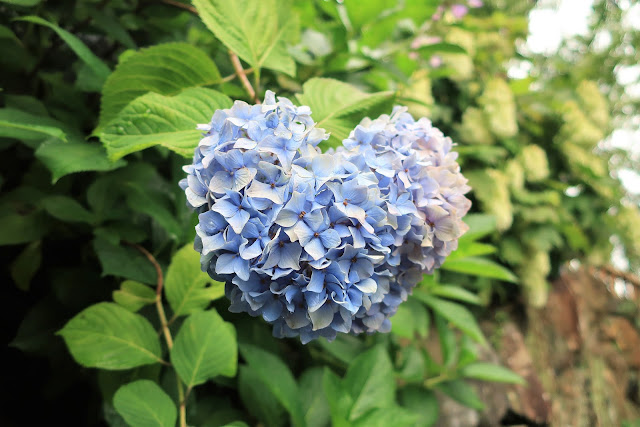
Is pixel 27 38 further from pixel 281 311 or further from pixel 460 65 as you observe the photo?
pixel 460 65

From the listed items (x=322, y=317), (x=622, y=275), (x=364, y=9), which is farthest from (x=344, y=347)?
(x=622, y=275)

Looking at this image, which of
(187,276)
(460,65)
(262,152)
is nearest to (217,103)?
(262,152)

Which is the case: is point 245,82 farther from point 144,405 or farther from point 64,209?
point 144,405

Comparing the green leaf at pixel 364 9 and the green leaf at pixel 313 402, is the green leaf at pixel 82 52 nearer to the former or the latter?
the green leaf at pixel 364 9

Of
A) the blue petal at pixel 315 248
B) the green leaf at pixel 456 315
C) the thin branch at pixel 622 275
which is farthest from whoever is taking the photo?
the thin branch at pixel 622 275

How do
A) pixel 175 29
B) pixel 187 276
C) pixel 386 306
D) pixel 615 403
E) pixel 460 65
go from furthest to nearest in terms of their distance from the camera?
1. pixel 615 403
2. pixel 460 65
3. pixel 175 29
4. pixel 187 276
5. pixel 386 306

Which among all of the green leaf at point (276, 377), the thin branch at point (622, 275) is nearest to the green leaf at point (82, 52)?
the green leaf at point (276, 377)
